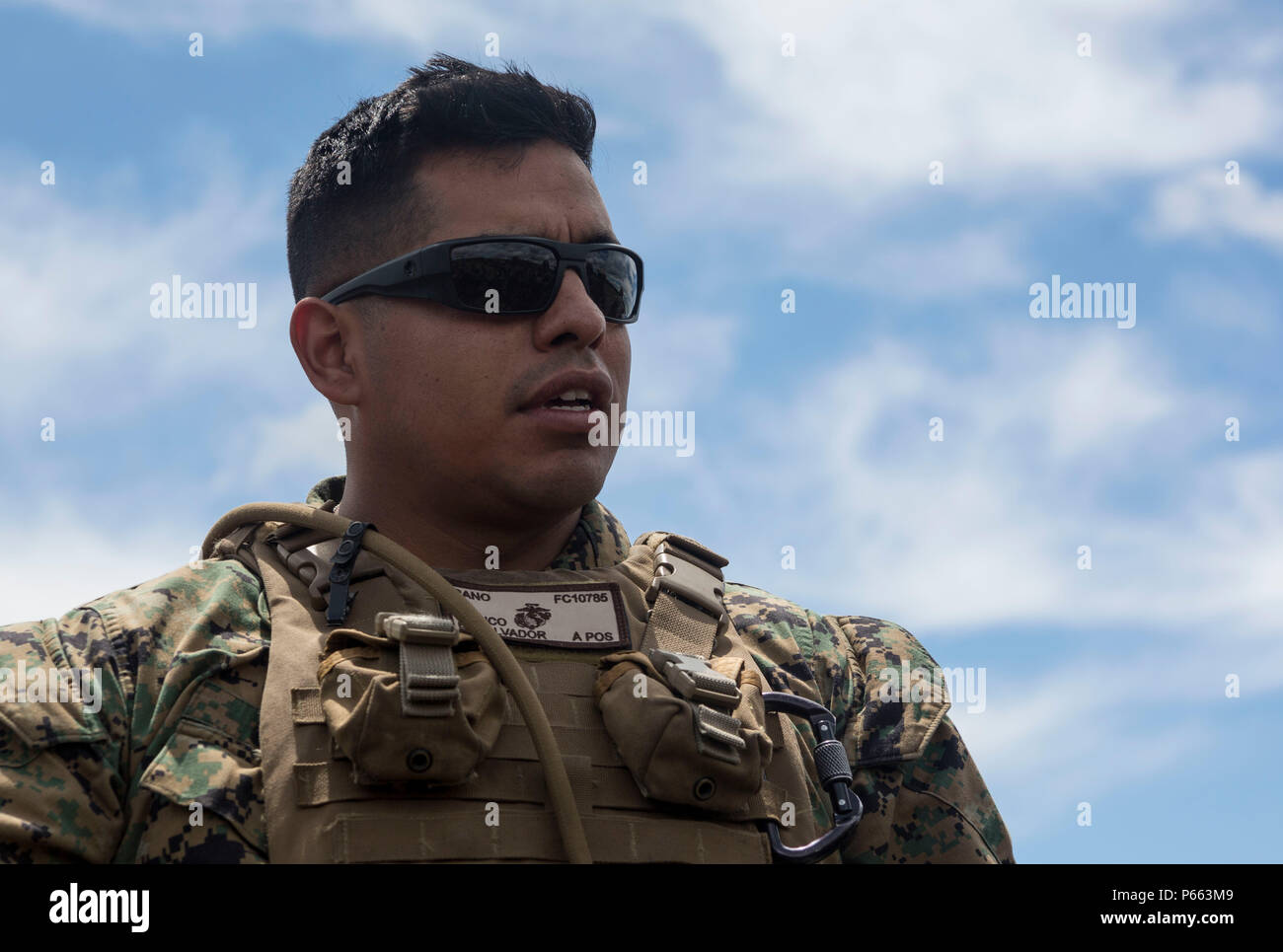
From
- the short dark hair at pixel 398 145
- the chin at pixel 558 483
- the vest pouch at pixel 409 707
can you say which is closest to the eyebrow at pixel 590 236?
the short dark hair at pixel 398 145

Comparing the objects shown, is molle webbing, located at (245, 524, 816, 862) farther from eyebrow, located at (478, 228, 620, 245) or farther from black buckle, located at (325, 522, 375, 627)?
eyebrow, located at (478, 228, 620, 245)

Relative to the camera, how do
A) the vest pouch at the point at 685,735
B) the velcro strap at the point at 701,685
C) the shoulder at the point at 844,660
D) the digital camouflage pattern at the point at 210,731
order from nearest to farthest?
the digital camouflage pattern at the point at 210,731, the vest pouch at the point at 685,735, the velcro strap at the point at 701,685, the shoulder at the point at 844,660

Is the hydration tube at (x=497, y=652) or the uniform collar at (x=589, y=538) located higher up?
the uniform collar at (x=589, y=538)

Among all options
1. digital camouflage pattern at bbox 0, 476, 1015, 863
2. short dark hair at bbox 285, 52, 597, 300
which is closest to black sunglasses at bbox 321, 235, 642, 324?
short dark hair at bbox 285, 52, 597, 300

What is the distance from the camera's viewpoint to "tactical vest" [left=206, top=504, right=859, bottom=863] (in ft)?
12.6

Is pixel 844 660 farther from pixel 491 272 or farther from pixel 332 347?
pixel 332 347

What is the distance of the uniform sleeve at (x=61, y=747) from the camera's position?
3861 mm

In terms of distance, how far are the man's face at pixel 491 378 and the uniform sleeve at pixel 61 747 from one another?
4.32 ft

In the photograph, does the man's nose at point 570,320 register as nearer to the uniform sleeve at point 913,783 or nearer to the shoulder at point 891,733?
the shoulder at point 891,733

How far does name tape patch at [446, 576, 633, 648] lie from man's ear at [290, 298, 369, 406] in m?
1.05

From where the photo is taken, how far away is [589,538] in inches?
207

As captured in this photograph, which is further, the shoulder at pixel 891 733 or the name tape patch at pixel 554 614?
the shoulder at pixel 891 733

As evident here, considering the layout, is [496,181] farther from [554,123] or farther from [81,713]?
[81,713]

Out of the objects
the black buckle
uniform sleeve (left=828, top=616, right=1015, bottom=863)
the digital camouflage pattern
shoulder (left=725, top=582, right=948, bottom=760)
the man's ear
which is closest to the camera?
the digital camouflage pattern
